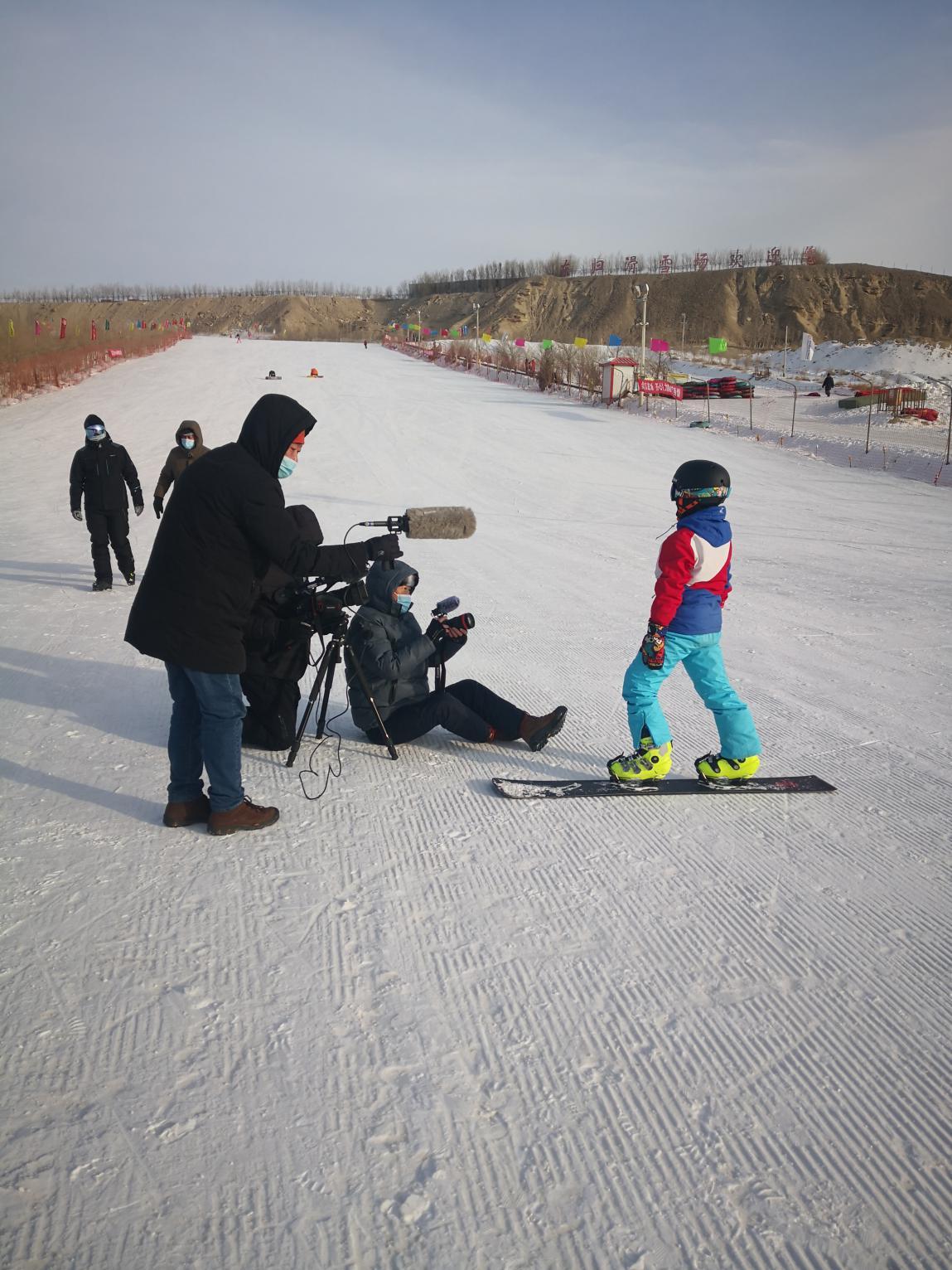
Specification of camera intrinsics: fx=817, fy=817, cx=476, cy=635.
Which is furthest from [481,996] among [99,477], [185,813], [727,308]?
[727,308]

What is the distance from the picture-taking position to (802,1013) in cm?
292

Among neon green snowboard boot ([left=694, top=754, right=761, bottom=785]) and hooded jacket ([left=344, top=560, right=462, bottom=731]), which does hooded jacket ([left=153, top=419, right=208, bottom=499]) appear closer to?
hooded jacket ([left=344, top=560, right=462, bottom=731])

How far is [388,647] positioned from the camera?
4824 mm

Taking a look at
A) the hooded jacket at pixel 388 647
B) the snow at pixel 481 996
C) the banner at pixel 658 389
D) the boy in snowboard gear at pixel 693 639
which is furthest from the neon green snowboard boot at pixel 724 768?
the banner at pixel 658 389

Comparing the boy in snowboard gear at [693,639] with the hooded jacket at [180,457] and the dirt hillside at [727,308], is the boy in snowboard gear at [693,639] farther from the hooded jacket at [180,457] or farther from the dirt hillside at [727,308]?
the dirt hillside at [727,308]

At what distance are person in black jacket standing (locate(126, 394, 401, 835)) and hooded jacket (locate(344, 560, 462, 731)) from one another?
2.96 feet

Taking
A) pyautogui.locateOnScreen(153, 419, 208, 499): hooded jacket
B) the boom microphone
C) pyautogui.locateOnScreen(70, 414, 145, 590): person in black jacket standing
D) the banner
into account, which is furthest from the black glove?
the banner

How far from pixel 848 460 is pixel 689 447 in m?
4.23

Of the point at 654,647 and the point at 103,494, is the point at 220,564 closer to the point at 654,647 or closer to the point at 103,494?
the point at 654,647

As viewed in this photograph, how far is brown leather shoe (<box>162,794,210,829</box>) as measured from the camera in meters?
4.09

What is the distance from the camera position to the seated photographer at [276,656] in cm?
451

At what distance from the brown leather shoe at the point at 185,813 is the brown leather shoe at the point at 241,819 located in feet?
0.34

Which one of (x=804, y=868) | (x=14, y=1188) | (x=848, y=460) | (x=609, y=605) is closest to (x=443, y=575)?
(x=609, y=605)

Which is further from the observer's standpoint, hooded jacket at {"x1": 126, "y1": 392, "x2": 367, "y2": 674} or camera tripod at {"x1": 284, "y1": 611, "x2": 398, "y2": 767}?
camera tripod at {"x1": 284, "y1": 611, "x2": 398, "y2": 767}
